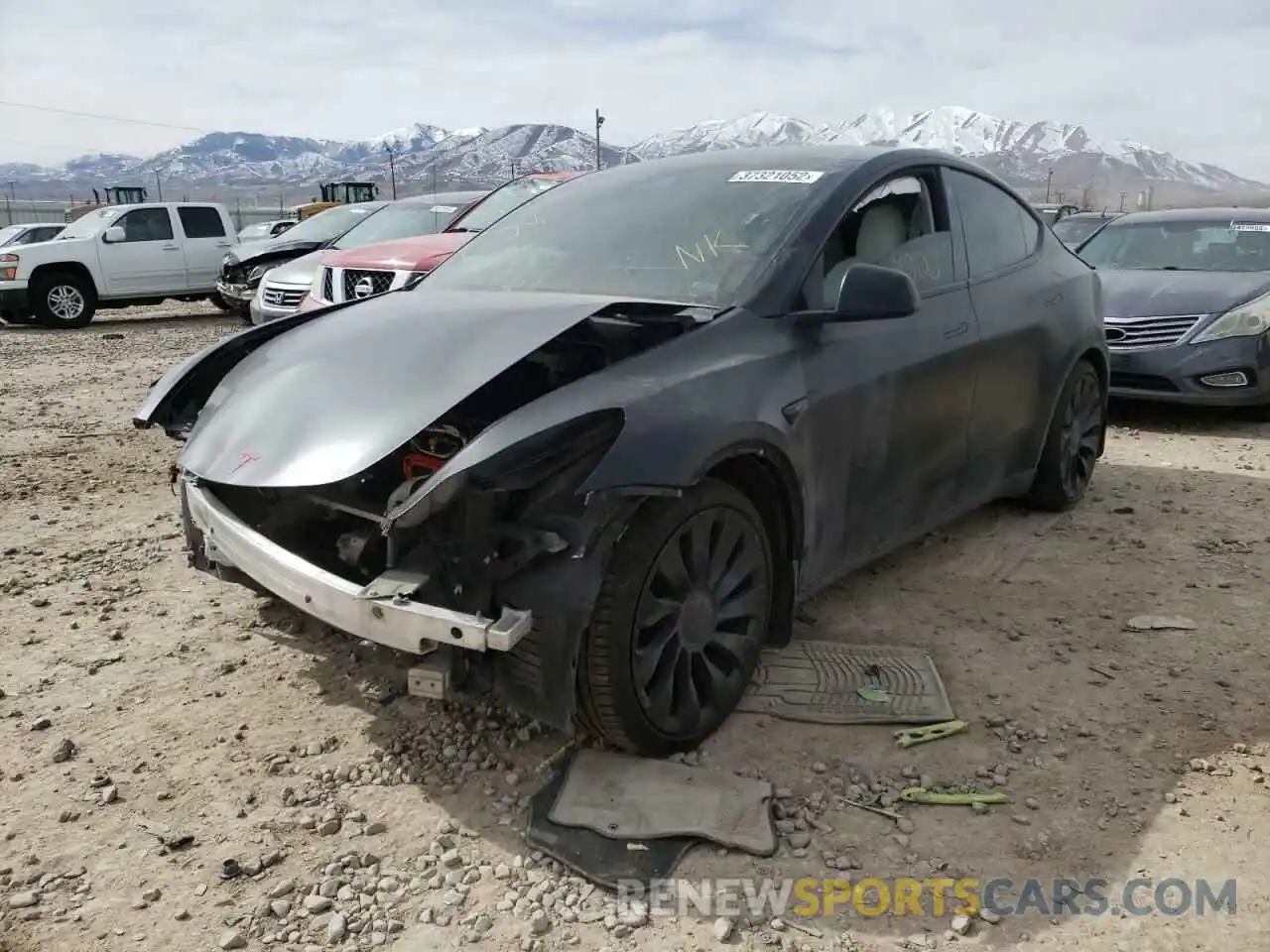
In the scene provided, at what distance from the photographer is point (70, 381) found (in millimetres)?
9328

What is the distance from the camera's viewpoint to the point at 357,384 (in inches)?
115

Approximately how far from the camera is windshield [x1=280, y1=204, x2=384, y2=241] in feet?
42.2

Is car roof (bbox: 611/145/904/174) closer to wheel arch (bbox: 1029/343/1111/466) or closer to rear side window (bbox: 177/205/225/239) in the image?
wheel arch (bbox: 1029/343/1111/466)

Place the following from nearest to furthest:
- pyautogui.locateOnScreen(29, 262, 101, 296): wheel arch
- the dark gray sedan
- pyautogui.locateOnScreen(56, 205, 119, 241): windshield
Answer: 1. the dark gray sedan
2. pyautogui.locateOnScreen(29, 262, 101, 296): wheel arch
3. pyautogui.locateOnScreen(56, 205, 119, 241): windshield

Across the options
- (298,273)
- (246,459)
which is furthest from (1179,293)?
(298,273)

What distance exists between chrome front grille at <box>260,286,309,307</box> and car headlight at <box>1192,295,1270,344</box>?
23.8ft

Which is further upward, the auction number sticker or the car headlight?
the auction number sticker

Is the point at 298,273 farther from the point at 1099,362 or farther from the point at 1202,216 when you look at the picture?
the point at 1202,216

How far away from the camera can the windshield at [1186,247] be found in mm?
7953

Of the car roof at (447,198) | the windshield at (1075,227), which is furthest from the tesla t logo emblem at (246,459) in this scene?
the windshield at (1075,227)

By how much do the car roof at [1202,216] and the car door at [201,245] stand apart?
12375 millimetres

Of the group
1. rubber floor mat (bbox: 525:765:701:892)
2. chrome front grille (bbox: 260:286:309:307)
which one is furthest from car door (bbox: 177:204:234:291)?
rubber floor mat (bbox: 525:765:701:892)

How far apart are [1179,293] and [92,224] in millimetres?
14179

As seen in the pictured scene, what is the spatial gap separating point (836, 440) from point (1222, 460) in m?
4.36
